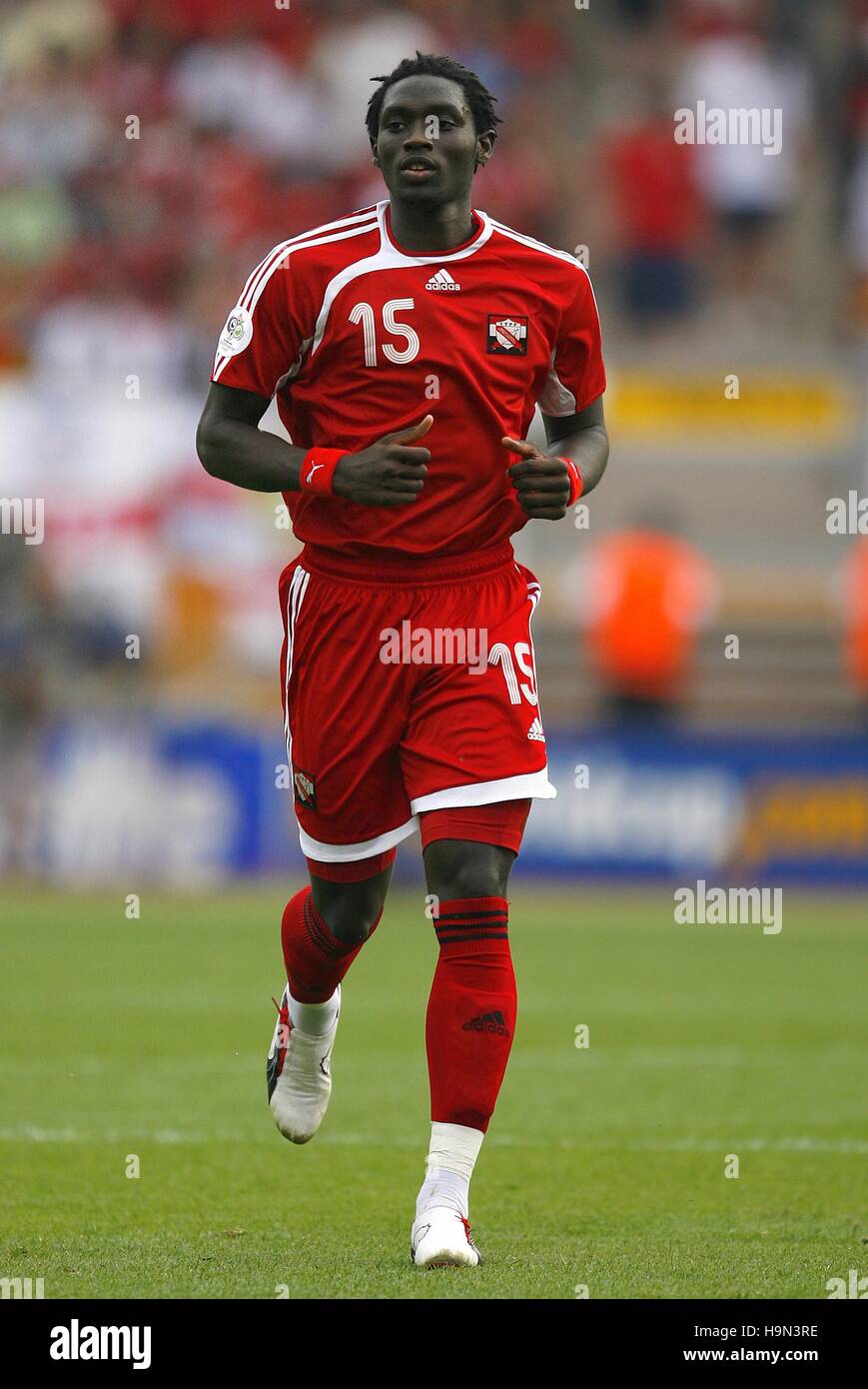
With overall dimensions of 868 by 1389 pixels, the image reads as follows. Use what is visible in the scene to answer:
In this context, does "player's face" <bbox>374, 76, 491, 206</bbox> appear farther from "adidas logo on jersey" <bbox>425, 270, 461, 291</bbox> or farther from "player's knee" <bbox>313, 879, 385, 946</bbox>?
"player's knee" <bbox>313, 879, 385, 946</bbox>

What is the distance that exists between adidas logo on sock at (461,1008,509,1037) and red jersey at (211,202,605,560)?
1059 millimetres

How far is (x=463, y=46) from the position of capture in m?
20.6

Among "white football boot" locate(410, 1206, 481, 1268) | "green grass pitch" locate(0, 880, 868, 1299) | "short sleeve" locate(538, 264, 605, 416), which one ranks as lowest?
"green grass pitch" locate(0, 880, 868, 1299)

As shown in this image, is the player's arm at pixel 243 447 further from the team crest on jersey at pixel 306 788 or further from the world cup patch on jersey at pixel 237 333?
the team crest on jersey at pixel 306 788

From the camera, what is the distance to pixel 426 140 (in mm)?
4852

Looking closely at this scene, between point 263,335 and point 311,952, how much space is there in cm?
160

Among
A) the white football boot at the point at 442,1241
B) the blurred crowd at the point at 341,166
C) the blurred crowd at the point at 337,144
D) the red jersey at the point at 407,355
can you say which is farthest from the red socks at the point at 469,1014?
the blurred crowd at the point at 337,144

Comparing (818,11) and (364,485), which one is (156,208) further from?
(364,485)

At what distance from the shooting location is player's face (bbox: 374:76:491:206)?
4.86 meters

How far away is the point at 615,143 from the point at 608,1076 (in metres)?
14.1

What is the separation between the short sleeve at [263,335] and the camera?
194 inches

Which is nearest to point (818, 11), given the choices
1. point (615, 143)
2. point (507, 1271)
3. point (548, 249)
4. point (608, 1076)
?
point (615, 143)

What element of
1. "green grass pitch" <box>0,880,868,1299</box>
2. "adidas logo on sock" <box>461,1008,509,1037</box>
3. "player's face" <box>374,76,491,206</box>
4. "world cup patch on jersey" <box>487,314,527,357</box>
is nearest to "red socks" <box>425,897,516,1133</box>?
"adidas logo on sock" <box>461,1008,509,1037</box>

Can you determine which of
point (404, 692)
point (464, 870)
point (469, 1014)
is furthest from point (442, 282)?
point (469, 1014)
